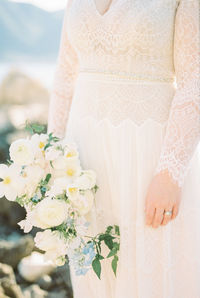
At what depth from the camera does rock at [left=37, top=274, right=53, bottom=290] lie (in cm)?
273

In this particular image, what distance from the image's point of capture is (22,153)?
1.33 metres

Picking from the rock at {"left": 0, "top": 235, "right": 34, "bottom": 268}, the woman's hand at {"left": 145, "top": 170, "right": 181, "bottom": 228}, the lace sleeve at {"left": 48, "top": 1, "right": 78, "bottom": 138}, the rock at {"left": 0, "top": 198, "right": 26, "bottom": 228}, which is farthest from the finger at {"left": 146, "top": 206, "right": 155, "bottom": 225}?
the rock at {"left": 0, "top": 198, "right": 26, "bottom": 228}

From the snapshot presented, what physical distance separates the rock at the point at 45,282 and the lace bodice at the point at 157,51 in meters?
1.83

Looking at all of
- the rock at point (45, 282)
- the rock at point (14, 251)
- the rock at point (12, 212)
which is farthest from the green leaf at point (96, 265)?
the rock at point (12, 212)

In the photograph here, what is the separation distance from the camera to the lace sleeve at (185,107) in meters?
1.25

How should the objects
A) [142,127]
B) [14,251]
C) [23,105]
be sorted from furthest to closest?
[23,105] → [14,251] → [142,127]

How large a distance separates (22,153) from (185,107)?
625 millimetres

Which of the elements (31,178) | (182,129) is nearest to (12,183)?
(31,178)

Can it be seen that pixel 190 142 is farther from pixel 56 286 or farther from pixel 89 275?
pixel 56 286

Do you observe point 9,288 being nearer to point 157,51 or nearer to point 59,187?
point 59,187

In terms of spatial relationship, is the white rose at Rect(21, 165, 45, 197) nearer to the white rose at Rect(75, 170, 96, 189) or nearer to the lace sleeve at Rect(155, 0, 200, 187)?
the white rose at Rect(75, 170, 96, 189)

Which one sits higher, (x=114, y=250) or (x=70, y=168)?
(x=70, y=168)

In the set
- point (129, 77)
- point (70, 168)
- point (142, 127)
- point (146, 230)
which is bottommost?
point (146, 230)

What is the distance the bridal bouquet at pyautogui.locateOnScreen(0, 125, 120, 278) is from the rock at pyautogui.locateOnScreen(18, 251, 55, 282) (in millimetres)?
1605
